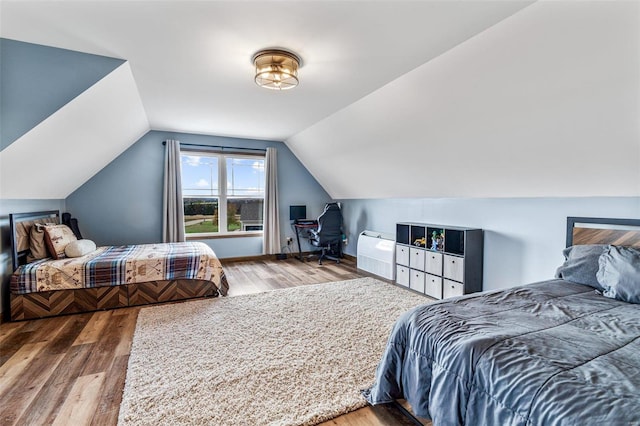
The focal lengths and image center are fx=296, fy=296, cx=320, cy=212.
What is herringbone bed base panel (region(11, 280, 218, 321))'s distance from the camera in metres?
2.96

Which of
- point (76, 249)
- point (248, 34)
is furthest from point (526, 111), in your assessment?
Result: point (76, 249)

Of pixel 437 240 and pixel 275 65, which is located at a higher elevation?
pixel 275 65

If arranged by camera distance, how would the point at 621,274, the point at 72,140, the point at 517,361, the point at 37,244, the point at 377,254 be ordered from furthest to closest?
the point at 377,254 < the point at 37,244 < the point at 72,140 < the point at 621,274 < the point at 517,361

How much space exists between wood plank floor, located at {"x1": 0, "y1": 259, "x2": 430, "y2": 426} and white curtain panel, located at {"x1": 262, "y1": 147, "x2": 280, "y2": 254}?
272 centimetres

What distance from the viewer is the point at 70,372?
6.84 feet

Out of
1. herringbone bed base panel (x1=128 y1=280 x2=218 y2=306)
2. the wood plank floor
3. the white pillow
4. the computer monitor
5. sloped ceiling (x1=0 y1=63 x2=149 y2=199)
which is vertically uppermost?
sloped ceiling (x1=0 y1=63 x2=149 y2=199)

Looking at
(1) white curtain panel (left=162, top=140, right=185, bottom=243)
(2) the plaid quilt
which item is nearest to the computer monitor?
(1) white curtain panel (left=162, top=140, right=185, bottom=243)

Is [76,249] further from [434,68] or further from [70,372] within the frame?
[434,68]

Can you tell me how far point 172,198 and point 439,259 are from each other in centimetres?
422

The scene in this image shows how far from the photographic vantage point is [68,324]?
288 centimetres

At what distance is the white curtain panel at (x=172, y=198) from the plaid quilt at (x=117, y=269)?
90 centimetres

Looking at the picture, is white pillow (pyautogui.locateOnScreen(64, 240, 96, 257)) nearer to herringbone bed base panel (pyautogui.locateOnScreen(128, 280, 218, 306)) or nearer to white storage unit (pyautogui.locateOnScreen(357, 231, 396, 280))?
herringbone bed base panel (pyautogui.locateOnScreen(128, 280, 218, 306))

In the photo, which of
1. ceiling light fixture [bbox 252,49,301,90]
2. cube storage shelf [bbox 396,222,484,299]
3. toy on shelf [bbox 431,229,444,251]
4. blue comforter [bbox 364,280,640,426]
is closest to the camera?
blue comforter [bbox 364,280,640,426]

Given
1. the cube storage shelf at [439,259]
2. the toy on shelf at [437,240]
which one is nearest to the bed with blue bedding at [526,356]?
the cube storage shelf at [439,259]
